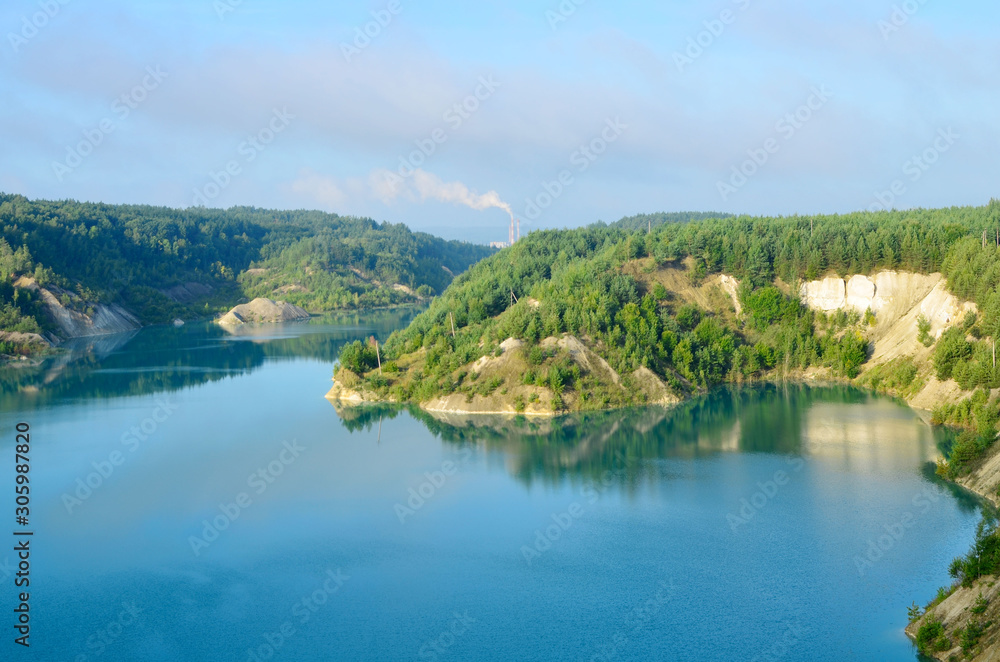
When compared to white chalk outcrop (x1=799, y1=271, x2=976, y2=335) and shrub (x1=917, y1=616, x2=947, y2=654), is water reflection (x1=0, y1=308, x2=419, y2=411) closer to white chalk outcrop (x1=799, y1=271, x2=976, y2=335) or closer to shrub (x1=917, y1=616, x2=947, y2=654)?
white chalk outcrop (x1=799, y1=271, x2=976, y2=335)

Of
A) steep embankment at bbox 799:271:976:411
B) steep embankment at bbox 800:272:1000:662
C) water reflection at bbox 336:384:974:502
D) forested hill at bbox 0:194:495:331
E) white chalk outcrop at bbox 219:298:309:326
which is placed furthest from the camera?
white chalk outcrop at bbox 219:298:309:326

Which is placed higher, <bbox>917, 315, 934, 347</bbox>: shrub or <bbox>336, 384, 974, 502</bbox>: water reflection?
<bbox>917, 315, 934, 347</bbox>: shrub

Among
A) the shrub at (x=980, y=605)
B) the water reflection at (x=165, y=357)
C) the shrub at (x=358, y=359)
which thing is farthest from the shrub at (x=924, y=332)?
the water reflection at (x=165, y=357)

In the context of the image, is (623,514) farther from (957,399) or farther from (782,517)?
(957,399)

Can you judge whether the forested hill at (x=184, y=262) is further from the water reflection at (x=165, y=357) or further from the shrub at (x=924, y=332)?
the shrub at (x=924, y=332)

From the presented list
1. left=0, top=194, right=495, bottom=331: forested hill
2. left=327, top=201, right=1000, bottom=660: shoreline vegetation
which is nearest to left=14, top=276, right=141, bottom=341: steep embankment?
left=0, top=194, right=495, bottom=331: forested hill

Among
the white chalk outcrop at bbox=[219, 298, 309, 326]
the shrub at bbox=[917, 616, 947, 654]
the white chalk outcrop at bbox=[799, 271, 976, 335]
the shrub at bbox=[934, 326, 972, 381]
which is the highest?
the white chalk outcrop at bbox=[799, 271, 976, 335]
